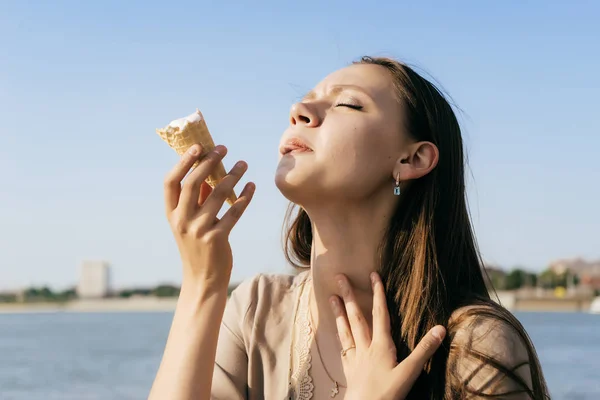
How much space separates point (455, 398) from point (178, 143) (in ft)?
4.22

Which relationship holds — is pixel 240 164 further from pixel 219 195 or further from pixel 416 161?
pixel 416 161

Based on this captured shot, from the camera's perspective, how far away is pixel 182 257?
2.73 metres

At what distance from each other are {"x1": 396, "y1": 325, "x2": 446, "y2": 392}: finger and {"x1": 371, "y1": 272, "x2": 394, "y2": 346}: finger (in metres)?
0.10

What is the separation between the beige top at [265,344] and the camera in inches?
117

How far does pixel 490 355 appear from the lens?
259cm

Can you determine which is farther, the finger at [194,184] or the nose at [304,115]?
the nose at [304,115]

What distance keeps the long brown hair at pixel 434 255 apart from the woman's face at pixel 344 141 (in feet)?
0.32

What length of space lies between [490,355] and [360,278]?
58cm

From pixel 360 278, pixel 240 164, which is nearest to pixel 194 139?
pixel 240 164

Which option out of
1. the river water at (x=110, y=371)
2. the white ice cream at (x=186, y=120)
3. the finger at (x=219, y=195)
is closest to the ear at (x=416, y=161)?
the finger at (x=219, y=195)

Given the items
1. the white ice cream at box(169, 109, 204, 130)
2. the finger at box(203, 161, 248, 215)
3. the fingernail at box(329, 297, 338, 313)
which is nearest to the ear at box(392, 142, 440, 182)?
the fingernail at box(329, 297, 338, 313)

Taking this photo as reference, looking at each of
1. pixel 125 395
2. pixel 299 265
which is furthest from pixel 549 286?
pixel 299 265

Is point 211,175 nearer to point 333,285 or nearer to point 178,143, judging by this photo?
point 178,143

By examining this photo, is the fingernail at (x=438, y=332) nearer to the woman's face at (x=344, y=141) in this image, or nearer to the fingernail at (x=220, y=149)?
the woman's face at (x=344, y=141)
